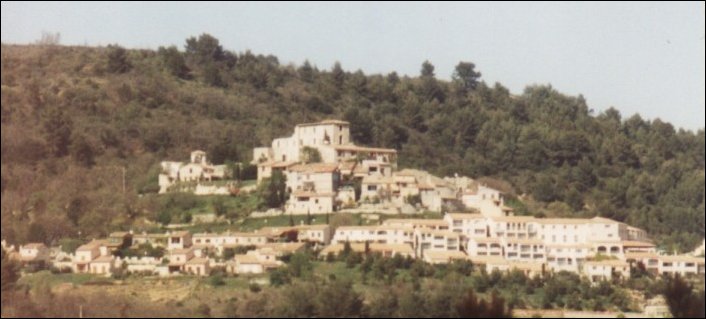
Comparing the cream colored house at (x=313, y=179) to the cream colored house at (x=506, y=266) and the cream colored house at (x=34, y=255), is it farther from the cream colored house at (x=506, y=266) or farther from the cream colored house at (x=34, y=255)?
the cream colored house at (x=34, y=255)

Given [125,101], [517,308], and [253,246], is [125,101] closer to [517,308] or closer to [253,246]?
[253,246]

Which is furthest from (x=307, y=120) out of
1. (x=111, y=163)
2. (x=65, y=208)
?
(x=65, y=208)

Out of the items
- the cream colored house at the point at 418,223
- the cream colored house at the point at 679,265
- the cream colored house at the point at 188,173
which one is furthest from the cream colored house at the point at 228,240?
the cream colored house at the point at 679,265

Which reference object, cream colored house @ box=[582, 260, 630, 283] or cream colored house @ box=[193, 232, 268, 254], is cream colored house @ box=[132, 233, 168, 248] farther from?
cream colored house @ box=[582, 260, 630, 283]

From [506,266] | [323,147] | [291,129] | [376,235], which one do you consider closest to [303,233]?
[376,235]

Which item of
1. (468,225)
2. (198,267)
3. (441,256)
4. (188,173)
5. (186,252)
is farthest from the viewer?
(188,173)

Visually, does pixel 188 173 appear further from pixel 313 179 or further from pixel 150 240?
pixel 150 240
